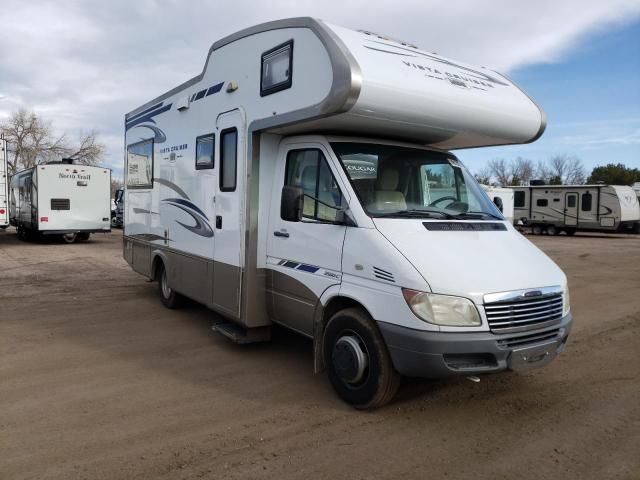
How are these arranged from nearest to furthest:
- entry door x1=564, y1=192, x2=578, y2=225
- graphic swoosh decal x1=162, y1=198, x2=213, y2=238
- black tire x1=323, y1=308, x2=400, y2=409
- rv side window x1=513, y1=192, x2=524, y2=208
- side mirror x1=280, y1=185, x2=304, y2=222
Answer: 1. black tire x1=323, y1=308, x2=400, y2=409
2. side mirror x1=280, y1=185, x2=304, y2=222
3. graphic swoosh decal x1=162, y1=198, x2=213, y2=238
4. entry door x1=564, y1=192, x2=578, y2=225
5. rv side window x1=513, y1=192, x2=524, y2=208

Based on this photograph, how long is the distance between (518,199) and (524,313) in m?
30.1

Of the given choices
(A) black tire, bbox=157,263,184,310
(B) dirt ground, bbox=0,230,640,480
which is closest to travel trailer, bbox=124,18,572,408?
(B) dirt ground, bbox=0,230,640,480

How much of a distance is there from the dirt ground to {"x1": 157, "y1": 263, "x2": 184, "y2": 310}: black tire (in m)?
0.76

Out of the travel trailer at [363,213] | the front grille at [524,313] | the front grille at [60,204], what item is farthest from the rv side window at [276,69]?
the front grille at [60,204]

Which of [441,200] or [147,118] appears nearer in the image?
[441,200]

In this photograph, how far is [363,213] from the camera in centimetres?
425

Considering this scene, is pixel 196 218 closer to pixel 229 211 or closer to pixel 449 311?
pixel 229 211

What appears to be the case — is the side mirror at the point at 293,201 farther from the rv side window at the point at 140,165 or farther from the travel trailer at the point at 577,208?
the travel trailer at the point at 577,208

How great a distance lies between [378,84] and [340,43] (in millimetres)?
470

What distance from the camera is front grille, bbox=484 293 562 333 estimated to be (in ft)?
12.4

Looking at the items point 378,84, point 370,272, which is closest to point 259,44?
point 378,84

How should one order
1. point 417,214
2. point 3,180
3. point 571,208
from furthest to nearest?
point 571,208, point 3,180, point 417,214

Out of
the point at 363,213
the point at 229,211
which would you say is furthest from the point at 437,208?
the point at 229,211

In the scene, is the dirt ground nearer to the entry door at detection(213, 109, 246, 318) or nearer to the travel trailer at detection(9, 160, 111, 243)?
Answer: the entry door at detection(213, 109, 246, 318)
